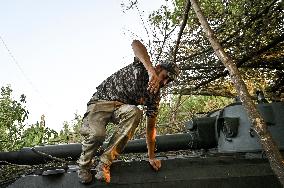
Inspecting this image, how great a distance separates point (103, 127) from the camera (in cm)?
464

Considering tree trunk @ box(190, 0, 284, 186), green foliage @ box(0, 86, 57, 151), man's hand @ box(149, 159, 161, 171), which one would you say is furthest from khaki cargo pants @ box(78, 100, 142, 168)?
green foliage @ box(0, 86, 57, 151)

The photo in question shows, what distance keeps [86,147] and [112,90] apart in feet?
2.33

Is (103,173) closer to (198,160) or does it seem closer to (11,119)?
(198,160)

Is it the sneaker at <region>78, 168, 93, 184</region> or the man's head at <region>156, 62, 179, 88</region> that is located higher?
the man's head at <region>156, 62, 179, 88</region>

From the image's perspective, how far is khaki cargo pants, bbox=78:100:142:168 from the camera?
4.54 metres

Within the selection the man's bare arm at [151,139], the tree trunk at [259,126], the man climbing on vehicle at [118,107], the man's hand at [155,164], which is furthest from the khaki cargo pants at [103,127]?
the tree trunk at [259,126]

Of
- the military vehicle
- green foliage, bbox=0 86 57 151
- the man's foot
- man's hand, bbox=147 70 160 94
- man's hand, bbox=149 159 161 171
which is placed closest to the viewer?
man's hand, bbox=147 70 160 94

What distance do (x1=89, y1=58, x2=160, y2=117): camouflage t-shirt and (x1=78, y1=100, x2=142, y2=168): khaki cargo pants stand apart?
94 mm

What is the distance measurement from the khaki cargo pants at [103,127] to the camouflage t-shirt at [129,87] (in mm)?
94

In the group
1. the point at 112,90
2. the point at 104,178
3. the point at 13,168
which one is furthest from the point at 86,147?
the point at 13,168

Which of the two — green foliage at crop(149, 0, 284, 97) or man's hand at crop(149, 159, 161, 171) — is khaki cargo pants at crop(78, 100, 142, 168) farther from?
green foliage at crop(149, 0, 284, 97)

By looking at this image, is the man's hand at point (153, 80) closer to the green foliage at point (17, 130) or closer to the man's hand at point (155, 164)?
the man's hand at point (155, 164)

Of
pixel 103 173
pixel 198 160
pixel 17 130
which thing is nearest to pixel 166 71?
pixel 103 173

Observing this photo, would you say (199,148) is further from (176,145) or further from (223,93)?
(223,93)
